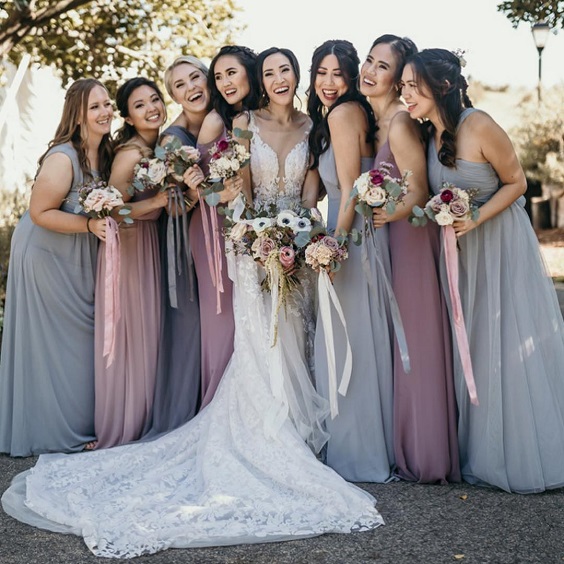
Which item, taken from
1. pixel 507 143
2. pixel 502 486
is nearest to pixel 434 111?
pixel 507 143

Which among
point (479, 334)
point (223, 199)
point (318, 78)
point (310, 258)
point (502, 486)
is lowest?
point (502, 486)

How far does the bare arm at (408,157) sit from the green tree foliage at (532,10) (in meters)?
3.45

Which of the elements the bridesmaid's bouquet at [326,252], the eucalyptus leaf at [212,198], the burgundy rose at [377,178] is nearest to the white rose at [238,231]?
the eucalyptus leaf at [212,198]

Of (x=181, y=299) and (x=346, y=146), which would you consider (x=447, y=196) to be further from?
(x=181, y=299)

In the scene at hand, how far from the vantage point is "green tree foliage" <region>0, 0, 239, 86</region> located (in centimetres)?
1134

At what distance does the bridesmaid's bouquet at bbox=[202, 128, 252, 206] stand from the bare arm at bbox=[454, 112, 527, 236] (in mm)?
1294

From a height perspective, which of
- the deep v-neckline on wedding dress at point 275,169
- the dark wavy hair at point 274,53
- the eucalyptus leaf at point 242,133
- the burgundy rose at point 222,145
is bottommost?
the deep v-neckline on wedding dress at point 275,169

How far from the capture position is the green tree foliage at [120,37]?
11.3 meters

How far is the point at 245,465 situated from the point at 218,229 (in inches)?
63.5

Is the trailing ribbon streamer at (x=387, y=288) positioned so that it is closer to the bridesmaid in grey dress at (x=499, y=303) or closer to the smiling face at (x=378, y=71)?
the bridesmaid in grey dress at (x=499, y=303)

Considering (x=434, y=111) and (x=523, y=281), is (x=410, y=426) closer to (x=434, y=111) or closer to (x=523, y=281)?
(x=523, y=281)

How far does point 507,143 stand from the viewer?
4824 mm

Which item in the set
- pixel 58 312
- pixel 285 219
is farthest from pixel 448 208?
pixel 58 312

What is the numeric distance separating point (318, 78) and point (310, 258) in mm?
1167
